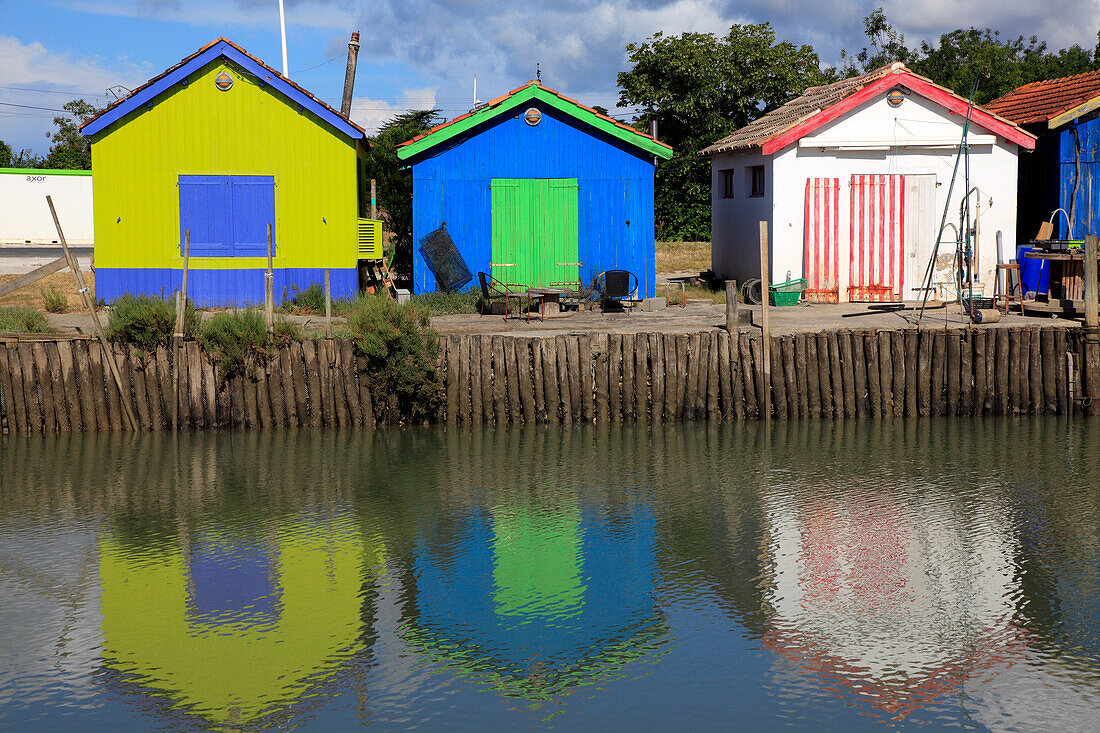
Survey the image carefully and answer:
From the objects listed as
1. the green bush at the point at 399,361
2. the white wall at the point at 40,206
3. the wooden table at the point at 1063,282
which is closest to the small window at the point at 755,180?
the wooden table at the point at 1063,282

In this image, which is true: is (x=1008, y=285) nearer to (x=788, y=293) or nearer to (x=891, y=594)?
(x=788, y=293)

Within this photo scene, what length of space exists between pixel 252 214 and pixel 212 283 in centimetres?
146

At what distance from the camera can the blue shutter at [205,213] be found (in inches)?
811

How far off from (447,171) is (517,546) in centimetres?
1277

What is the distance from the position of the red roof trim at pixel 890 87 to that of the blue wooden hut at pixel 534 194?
228 centimetres

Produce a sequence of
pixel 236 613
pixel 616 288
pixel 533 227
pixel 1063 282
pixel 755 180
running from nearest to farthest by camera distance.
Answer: pixel 236 613, pixel 1063 282, pixel 616 288, pixel 533 227, pixel 755 180

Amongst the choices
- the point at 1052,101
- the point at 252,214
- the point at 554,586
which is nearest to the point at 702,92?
the point at 1052,101

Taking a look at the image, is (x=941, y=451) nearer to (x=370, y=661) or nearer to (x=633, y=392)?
(x=633, y=392)

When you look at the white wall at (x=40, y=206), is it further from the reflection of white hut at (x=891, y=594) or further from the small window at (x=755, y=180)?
the reflection of white hut at (x=891, y=594)

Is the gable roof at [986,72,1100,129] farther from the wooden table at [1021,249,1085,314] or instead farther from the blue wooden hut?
the blue wooden hut

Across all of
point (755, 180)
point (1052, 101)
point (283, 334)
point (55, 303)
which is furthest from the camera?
point (755, 180)

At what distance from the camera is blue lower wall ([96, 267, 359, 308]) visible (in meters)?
20.6

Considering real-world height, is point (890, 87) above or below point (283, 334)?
above

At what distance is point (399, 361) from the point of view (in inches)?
555
